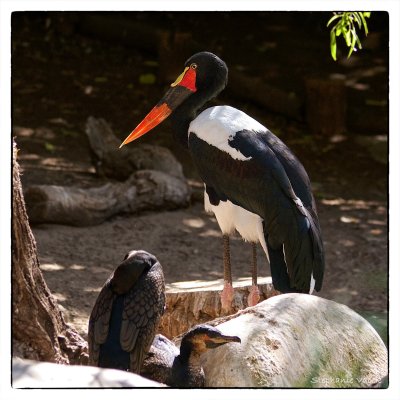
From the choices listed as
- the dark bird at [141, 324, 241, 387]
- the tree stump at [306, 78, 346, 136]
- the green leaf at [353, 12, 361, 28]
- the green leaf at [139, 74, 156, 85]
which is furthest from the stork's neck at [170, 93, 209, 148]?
the green leaf at [139, 74, 156, 85]

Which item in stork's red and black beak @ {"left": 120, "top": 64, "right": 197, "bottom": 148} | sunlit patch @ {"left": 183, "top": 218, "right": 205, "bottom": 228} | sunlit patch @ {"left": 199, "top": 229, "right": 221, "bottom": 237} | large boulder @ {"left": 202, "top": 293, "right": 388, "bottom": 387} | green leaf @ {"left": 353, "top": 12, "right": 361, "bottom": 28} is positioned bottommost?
large boulder @ {"left": 202, "top": 293, "right": 388, "bottom": 387}

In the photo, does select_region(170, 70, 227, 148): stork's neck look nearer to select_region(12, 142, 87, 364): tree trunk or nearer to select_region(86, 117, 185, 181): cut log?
select_region(12, 142, 87, 364): tree trunk

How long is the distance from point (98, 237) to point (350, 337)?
348cm

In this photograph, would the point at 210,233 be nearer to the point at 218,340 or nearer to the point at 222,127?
the point at 222,127

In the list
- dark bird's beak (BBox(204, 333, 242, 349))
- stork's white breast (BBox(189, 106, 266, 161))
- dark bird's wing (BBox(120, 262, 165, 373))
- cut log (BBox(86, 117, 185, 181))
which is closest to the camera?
dark bird's beak (BBox(204, 333, 242, 349))

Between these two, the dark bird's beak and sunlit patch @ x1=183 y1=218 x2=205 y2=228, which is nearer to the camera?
the dark bird's beak

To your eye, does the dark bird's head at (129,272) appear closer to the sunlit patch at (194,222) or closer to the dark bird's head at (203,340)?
the dark bird's head at (203,340)

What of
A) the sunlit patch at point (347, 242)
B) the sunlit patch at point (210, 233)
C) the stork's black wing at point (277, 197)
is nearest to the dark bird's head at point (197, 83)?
the stork's black wing at point (277, 197)

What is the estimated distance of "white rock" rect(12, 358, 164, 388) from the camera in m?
4.12

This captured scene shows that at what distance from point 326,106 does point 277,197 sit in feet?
18.8

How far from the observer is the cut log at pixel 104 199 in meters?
7.98

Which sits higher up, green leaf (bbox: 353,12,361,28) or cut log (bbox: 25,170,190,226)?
green leaf (bbox: 353,12,361,28)

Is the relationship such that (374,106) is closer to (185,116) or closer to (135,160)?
(135,160)

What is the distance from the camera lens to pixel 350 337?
195 inches
